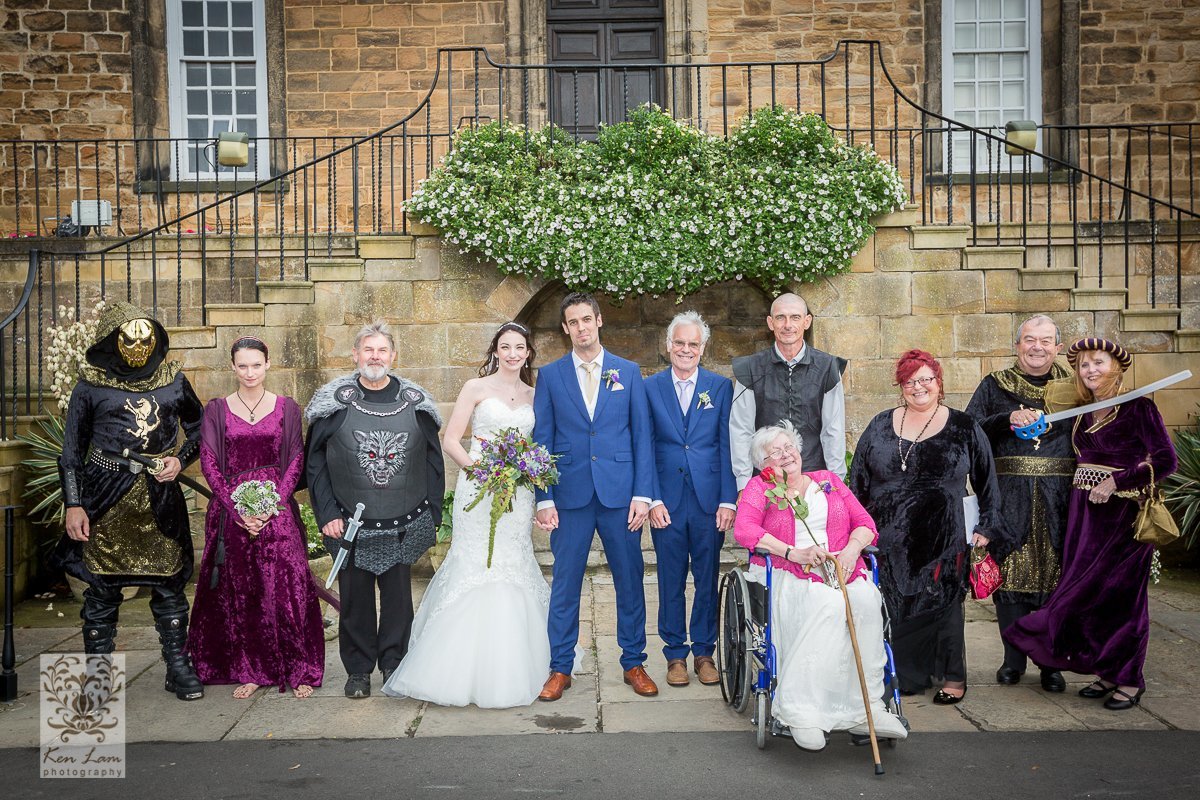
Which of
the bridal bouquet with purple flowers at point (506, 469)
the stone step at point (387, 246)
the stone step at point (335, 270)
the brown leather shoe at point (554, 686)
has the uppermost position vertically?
the stone step at point (387, 246)

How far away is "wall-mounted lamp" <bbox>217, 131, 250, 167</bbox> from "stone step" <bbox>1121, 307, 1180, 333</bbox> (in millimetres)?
7700

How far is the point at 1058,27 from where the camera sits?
38.1 ft

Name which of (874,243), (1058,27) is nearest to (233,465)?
(874,243)

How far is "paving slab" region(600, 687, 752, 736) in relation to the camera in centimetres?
495

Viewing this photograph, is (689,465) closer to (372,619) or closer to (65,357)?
(372,619)

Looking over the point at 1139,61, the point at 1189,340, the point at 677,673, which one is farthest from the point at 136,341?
the point at 1139,61

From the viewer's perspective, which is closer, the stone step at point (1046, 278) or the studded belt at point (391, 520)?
the studded belt at point (391, 520)

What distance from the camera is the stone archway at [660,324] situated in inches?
400

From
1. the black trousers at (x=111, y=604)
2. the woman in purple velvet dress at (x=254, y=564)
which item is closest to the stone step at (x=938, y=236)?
the woman in purple velvet dress at (x=254, y=564)

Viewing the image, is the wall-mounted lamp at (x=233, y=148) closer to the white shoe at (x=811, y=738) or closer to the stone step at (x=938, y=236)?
the stone step at (x=938, y=236)

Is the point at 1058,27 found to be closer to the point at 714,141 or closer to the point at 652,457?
the point at 714,141

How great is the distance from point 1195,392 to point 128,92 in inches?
414

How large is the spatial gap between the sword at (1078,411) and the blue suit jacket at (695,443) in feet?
4.79

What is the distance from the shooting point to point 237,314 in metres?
8.77
